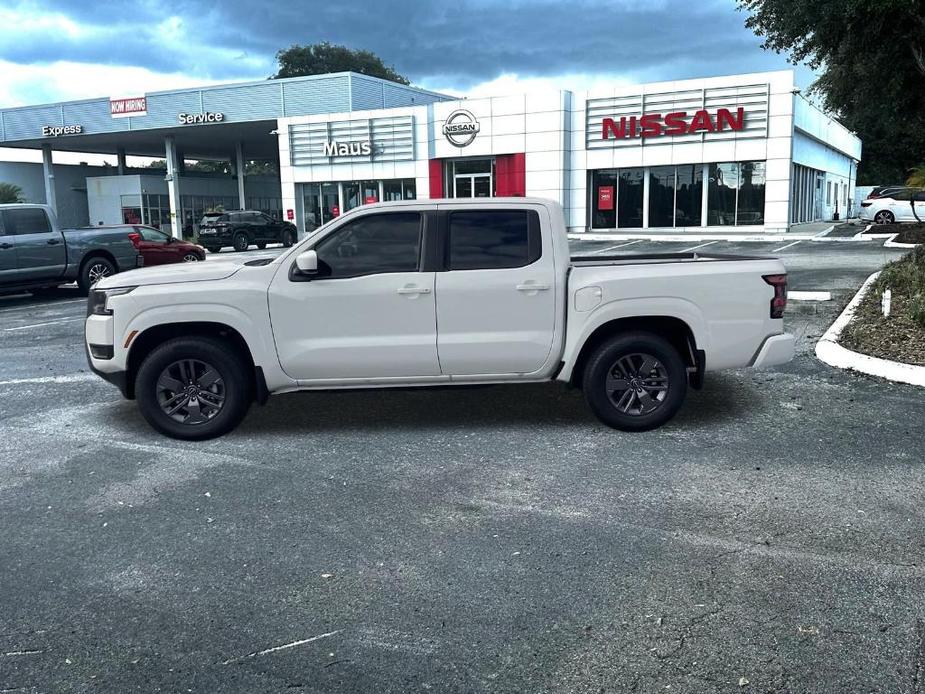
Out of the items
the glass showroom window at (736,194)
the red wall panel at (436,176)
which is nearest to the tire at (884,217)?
the glass showroom window at (736,194)

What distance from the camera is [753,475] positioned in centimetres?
542

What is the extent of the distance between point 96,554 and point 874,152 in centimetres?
7572

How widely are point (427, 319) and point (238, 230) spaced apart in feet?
95.1

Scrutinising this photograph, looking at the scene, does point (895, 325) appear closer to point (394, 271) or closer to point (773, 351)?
point (773, 351)

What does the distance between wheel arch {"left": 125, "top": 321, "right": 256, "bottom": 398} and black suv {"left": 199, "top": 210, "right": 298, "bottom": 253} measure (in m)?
27.9

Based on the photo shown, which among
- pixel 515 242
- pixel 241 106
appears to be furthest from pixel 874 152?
pixel 515 242

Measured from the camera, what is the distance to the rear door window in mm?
15625

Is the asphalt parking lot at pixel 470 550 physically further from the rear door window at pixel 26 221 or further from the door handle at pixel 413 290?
the rear door window at pixel 26 221

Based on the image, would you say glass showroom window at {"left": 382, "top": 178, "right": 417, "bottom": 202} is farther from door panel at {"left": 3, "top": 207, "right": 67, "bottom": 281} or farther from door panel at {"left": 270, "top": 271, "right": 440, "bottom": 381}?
door panel at {"left": 270, "top": 271, "right": 440, "bottom": 381}

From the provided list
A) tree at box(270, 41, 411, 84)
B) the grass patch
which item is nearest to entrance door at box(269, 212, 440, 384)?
the grass patch

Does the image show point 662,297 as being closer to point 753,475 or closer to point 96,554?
point 753,475

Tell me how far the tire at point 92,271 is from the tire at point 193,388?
11536 millimetres

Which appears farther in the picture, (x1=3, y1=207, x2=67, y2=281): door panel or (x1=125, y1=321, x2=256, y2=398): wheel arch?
(x1=3, y1=207, x2=67, y2=281): door panel

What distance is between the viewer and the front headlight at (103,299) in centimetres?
633
